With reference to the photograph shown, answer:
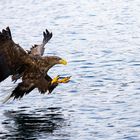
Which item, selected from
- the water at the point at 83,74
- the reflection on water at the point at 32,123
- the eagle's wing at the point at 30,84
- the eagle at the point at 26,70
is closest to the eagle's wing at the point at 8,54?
the eagle at the point at 26,70

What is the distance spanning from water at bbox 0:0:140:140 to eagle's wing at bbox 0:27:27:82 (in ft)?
2.24

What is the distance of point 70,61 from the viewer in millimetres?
20203

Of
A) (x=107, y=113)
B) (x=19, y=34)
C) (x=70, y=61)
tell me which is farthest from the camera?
(x=19, y=34)

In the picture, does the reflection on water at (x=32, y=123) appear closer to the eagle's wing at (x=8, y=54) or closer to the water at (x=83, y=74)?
the water at (x=83, y=74)

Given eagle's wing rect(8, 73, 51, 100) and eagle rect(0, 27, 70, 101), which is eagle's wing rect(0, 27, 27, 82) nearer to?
eagle rect(0, 27, 70, 101)

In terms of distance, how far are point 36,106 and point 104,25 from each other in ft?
33.1

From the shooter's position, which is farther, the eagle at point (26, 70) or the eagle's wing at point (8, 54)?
the eagle at point (26, 70)

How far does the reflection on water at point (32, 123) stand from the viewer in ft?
47.2

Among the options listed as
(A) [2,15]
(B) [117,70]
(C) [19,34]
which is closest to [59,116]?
(B) [117,70]

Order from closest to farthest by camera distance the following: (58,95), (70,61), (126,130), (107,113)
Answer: (126,130), (107,113), (58,95), (70,61)

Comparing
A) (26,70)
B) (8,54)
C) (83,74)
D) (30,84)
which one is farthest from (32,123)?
(83,74)

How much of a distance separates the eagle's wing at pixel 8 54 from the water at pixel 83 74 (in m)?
0.68

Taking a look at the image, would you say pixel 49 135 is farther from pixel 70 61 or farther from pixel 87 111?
pixel 70 61

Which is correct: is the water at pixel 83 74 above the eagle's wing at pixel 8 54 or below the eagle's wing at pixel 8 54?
below
